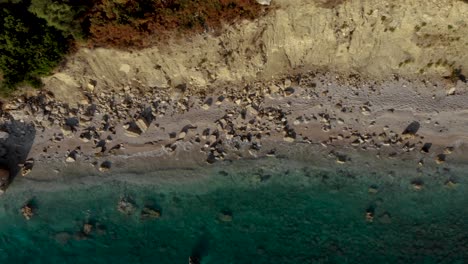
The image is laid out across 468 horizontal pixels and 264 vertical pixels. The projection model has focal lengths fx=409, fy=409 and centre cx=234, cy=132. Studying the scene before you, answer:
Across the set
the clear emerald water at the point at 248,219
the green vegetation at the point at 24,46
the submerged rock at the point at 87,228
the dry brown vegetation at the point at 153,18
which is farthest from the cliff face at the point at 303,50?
the submerged rock at the point at 87,228

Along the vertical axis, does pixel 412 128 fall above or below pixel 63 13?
below

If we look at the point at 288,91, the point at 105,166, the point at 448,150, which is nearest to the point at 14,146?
the point at 105,166

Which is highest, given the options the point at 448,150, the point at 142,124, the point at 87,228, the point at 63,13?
the point at 63,13

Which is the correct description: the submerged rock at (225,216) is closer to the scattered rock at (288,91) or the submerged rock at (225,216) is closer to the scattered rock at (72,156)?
the scattered rock at (288,91)

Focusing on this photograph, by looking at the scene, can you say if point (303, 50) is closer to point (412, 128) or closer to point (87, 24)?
point (412, 128)

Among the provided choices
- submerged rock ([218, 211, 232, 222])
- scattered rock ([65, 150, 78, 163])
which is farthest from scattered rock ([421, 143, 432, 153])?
scattered rock ([65, 150, 78, 163])

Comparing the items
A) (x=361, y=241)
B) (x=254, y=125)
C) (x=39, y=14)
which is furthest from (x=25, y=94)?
(x=361, y=241)
